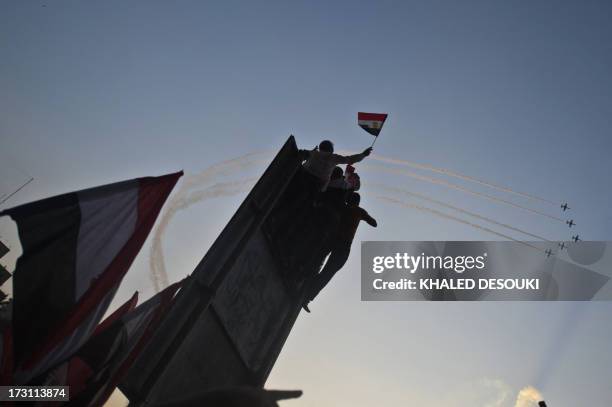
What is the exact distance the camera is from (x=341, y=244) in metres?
10.4

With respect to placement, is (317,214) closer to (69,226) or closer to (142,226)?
(142,226)

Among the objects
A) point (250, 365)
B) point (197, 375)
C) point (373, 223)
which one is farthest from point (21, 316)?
point (373, 223)

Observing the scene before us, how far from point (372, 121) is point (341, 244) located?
436 centimetres

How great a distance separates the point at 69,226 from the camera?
7.06m

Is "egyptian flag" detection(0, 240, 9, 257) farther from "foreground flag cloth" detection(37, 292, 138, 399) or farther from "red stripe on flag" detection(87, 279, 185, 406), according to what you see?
"red stripe on flag" detection(87, 279, 185, 406)

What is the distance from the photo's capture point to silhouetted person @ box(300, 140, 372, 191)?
1002cm

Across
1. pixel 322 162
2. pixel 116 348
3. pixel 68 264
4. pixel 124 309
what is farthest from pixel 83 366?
pixel 322 162

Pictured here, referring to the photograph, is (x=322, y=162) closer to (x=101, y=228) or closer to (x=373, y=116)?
(x=373, y=116)

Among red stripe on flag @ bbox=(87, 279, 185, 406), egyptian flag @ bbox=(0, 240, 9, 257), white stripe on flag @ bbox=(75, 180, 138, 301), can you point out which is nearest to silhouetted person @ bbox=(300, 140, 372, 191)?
white stripe on flag @ bbox=(75, 180, 138, 301)

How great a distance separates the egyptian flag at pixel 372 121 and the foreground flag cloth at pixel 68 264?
282 inches

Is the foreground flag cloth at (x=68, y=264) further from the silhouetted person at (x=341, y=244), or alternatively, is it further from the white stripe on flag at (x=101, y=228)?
the silhouetted person at (x=341, y=244)

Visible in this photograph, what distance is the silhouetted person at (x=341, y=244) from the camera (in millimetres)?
10352

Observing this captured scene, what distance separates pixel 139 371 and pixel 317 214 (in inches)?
221

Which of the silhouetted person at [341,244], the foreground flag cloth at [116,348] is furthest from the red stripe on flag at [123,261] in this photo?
the silhouetted person at [341,244]
